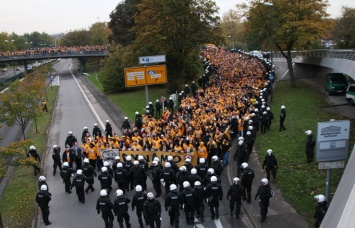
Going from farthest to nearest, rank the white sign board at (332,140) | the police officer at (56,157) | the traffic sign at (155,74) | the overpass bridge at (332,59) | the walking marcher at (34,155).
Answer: the traffic sign at (155,74), the overpass bridge at (332,59), the walking marcher at (34,155), the police officer at (56,157), the white sign board at (332,140)

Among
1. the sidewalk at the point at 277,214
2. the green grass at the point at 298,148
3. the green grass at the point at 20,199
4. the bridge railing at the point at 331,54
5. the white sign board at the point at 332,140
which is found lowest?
the green grass at the point at 20,199

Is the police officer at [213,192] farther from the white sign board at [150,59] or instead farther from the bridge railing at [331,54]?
the white sign board at [150,59]

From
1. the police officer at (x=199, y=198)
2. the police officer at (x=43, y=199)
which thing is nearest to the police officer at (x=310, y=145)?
the police officer at (x=199, y=198)

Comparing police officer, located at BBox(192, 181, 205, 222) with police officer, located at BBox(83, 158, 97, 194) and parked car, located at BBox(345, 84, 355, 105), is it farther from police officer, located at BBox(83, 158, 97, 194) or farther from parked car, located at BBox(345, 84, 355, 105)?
parked car, located at BBox(345, 84, 355, 105)

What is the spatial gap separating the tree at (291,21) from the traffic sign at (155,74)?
10.6 meters

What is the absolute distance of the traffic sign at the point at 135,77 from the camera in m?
28.5

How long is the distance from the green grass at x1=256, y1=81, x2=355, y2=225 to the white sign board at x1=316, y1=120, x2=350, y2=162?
248cm

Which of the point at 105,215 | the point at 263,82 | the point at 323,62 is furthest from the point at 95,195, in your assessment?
the point at 323,62

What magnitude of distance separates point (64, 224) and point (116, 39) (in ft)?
171

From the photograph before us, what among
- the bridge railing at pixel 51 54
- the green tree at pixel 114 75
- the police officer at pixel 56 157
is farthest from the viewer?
the bridge railing at pixel 51 54

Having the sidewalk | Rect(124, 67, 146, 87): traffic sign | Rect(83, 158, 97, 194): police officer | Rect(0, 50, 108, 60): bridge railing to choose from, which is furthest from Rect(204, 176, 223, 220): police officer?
Rect(0, 50, 108, 60): bridge railing

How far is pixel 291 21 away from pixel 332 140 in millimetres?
24609

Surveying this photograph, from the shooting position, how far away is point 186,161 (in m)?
14.8

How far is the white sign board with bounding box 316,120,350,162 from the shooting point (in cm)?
1138
